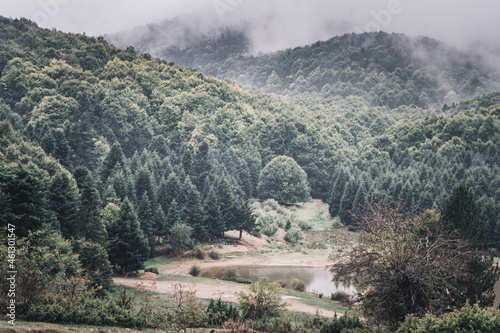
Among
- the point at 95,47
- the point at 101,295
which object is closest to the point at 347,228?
the point at 101,295

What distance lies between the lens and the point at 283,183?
97500mm

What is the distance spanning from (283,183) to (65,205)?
219 feet

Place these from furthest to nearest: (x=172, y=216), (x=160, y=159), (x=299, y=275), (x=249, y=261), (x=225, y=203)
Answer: (x=160, y=159)
(x=225, y=203)
(x=172, y=216)
(x=249, y=261)
(x=299, y=275)

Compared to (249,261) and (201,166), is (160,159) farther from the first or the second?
(249,261)

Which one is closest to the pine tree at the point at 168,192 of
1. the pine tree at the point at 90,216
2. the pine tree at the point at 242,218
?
the pine tree at the point at 242,218

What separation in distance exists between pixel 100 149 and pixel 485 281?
71.2m

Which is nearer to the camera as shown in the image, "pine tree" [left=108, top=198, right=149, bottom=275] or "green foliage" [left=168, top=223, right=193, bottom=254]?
"pine tree" [left=108, top=198, right=149, bottom=275]

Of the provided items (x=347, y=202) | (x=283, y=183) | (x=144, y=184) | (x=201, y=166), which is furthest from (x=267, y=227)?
(x=283, y=183)

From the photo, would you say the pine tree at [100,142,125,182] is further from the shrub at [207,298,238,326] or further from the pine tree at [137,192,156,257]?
the shrub at [207,298,238,326]

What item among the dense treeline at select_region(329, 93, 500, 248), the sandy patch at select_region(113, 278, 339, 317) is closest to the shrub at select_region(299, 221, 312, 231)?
the dense treeline at select_region(329, 93, 500, 248)

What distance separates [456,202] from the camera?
27.9 meters

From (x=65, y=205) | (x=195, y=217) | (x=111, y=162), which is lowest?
(x=195, y=217)

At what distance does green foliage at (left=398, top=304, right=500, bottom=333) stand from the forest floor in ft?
42.8

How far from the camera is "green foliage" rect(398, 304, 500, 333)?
41.7 feet
